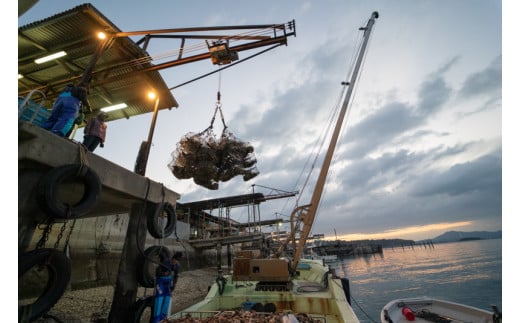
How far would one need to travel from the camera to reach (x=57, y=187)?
4258 millimetres

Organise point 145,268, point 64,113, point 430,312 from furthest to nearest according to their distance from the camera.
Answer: point 430,312 < point 145,268 < point 64,113

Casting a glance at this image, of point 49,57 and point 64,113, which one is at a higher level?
point 49,57

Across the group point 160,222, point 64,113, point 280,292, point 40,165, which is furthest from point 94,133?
point 280,292

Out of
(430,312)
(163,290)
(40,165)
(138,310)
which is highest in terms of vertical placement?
(40,165)

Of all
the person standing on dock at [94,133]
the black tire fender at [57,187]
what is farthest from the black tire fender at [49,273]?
the person standing on dock at [94,133]

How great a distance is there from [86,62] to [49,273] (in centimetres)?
895

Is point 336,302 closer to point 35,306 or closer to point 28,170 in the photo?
point 35,306

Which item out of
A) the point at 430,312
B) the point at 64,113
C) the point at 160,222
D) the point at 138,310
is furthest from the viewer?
the point at 430,312

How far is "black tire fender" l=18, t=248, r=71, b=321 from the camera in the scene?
3799 mm

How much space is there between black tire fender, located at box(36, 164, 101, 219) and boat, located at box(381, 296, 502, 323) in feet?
32.8

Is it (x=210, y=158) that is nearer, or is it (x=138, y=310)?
(x=138, y=310)

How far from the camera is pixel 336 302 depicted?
7836mm

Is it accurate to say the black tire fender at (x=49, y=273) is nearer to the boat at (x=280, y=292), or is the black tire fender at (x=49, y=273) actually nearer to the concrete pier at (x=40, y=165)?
the concrete pier at (x=40, y=165)

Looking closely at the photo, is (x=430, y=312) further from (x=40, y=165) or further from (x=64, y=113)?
(x=64, y=113)
